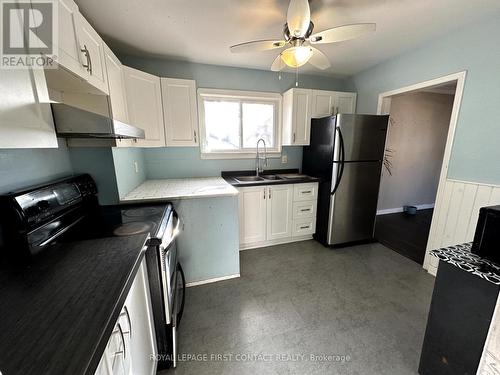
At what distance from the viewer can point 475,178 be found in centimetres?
177

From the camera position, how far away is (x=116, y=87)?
1.60m

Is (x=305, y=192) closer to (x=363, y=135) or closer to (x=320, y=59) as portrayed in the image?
(x=363, y=135)

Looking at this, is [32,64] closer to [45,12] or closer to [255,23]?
[45,12]

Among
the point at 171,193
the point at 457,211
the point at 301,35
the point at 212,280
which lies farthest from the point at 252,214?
the point at 457,211

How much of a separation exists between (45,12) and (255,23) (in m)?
1.42

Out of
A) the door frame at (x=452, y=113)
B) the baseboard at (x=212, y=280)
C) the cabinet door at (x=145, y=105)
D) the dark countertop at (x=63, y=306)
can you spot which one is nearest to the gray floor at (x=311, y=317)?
the baseboard at (x=212, y=280)

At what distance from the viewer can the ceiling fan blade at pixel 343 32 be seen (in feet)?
4.12

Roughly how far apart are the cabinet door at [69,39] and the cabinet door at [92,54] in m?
0.04

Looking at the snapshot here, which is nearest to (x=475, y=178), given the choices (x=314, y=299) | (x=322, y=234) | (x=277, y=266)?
(x=322, y=234)

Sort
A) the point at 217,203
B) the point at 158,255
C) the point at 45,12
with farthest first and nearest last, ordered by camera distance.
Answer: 1. the point at 217,203
2. the point at 158,255
3. the point at 45,12

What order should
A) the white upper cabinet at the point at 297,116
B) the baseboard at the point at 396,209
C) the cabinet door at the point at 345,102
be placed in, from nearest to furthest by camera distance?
the white upper cabinet at the point at 297,116 < the cabinet door at the point at 345,102 < the baseboard at the point at 396,209

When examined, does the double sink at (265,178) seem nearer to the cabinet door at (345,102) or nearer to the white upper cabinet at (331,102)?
the white upper cabinet at (331,102)

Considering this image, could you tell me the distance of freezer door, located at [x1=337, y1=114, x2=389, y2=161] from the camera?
2.38 metres

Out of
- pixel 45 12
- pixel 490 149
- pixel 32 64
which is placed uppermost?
pixel 45 12
